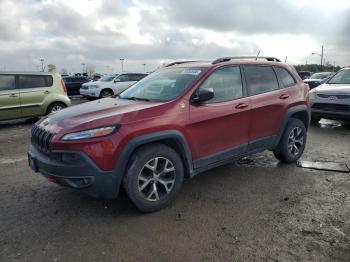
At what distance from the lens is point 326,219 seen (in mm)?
3631

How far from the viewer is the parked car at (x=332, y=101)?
27.3 ft

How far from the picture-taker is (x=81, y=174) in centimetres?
335

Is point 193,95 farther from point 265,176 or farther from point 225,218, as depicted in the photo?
point 265,176

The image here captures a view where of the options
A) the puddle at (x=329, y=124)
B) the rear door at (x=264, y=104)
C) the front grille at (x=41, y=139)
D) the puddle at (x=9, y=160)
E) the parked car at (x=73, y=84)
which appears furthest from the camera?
the parked car at (x=73, y=84)

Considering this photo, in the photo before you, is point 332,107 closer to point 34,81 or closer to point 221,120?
point 221,120

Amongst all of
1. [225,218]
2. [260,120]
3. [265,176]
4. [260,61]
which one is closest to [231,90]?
[260,120]

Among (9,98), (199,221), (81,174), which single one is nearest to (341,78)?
(199,221)

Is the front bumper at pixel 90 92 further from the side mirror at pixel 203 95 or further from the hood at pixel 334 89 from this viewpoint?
the side mirror at pixel 203 95

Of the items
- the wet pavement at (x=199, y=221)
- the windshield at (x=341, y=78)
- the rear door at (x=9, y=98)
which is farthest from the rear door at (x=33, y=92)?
the windshield at (x=341, y=78)

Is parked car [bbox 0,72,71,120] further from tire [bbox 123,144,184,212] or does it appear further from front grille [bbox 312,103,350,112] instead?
front grille [bbox 312,103,350,112]

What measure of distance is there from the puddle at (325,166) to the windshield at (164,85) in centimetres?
256

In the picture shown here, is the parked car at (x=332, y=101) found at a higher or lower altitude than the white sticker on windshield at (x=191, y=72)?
lower

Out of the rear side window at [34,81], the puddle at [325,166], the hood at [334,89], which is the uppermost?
the rear side window at [34,81]

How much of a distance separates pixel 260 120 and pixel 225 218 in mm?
1754
